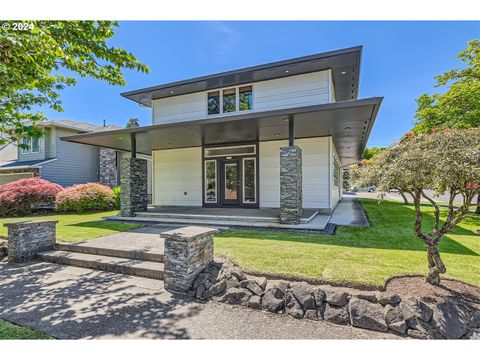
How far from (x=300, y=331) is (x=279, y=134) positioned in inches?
316

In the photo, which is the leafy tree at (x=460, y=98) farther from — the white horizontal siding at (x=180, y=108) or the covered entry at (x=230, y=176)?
the white horizontal siding at (x=180, y=108)

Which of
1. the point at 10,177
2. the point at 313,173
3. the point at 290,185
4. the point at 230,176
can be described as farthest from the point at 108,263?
the point at 10,177

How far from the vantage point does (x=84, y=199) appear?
13164 millimetres

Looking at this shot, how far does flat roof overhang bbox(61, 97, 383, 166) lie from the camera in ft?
23.2

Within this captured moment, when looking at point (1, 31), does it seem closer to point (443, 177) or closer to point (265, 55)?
point (443, 177)

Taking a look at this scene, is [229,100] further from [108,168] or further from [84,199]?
[108,168]

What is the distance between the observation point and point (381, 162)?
3.81 metres

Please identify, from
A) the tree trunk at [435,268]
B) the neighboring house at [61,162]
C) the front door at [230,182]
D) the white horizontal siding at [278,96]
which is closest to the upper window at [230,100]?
the white horizontal siding at [278,96]

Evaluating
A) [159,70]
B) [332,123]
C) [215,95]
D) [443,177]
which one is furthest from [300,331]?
[159,70]

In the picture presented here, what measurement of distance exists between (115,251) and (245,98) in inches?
328

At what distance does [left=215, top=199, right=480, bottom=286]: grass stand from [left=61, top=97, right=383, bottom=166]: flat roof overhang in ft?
11.3

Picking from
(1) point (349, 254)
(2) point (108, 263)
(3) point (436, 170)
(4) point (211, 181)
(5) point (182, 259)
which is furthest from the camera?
(4) point (211, 181)

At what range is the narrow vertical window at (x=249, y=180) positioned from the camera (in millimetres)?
11305

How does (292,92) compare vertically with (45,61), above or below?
above
